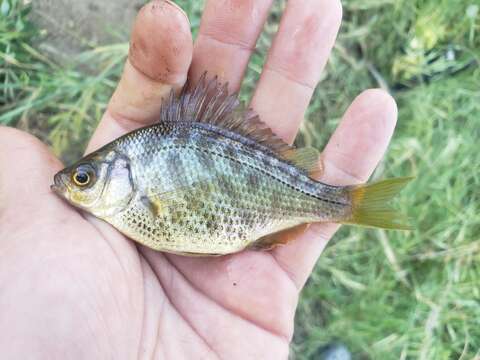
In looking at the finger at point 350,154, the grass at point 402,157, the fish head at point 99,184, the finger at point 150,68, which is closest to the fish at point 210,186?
the fish head at point 99,184

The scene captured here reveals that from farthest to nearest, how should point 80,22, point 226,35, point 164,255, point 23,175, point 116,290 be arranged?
point 80,22 < point 226,35 < point 164,255 < point 23,175 < point 116,290

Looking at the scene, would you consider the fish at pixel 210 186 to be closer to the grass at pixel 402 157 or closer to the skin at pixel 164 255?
the skin at pixel 164 255

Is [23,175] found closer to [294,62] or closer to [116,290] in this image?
[116,290]

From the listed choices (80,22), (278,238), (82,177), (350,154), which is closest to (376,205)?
(350,154)

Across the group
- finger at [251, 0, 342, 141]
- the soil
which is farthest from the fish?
the soil

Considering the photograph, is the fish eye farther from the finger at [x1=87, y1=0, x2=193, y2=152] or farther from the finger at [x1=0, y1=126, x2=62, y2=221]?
the finger at [x1=87, y1=0, x2=193, y2=152]

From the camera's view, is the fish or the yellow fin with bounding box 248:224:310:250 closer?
the fish

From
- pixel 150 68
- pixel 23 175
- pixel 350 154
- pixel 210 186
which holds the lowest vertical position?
pixel 23 175
